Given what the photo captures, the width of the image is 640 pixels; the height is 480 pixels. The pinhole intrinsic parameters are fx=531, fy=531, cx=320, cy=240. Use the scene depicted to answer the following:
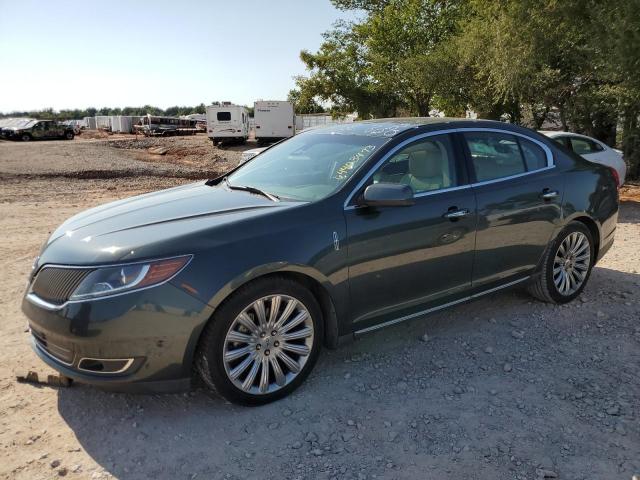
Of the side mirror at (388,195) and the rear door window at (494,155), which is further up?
the rear door window at (494,155)

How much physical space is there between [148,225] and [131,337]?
75cm

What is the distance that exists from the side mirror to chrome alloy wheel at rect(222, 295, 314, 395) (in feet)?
2.65

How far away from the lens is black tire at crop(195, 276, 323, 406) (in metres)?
3.01

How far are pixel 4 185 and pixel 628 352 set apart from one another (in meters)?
15.6

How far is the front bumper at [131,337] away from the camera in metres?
2.80

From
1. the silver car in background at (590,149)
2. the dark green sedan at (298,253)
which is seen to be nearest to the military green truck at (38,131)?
the silver car in background at (590,149)

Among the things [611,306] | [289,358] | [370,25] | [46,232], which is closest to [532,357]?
[611,306]

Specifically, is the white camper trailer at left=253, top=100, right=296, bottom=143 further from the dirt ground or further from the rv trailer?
the dirt ground

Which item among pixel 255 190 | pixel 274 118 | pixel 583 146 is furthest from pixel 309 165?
pixel 274 118

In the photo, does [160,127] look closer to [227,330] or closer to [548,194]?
[548,194]

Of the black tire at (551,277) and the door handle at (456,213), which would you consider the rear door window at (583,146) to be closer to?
the black tire at (551,277)

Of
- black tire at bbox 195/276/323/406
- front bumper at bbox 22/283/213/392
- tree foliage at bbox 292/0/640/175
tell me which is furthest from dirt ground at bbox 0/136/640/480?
tree foliage at bbox 292/0/640/175

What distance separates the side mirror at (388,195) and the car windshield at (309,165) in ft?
0.78

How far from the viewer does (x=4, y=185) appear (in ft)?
48.4
